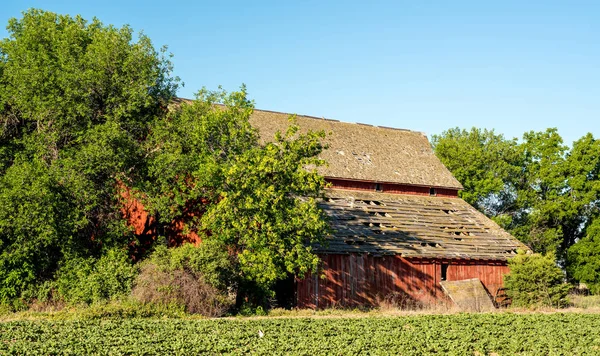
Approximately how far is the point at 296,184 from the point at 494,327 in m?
9.29

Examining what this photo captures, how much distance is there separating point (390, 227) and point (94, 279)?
15.6 metres

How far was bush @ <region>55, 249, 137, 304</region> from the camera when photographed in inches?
992

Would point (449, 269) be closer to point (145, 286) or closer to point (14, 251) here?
point (145, 286)

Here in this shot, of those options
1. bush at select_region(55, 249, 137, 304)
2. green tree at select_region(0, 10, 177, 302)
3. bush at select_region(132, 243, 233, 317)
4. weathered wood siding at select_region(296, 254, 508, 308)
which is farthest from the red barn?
green tree at select_region(0, 10, 177, 302)

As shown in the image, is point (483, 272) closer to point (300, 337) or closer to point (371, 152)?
point (371, 152)

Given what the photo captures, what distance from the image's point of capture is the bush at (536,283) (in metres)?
30.9

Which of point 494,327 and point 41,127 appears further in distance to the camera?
point 41,127

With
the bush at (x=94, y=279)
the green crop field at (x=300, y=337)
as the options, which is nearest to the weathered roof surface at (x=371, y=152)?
the bush at (x=94, y=279)

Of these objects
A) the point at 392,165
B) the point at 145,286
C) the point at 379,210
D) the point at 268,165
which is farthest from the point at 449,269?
the point at 145,286

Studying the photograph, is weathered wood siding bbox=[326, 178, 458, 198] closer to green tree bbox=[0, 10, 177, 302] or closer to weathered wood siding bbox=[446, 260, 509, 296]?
weathered wood siding bbox=[446, 260, 509, 296]

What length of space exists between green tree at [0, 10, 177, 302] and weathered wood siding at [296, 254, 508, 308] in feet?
29.3

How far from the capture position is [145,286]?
2428cm

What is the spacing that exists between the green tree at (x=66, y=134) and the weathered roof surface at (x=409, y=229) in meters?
10.0

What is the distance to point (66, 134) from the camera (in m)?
28.6
